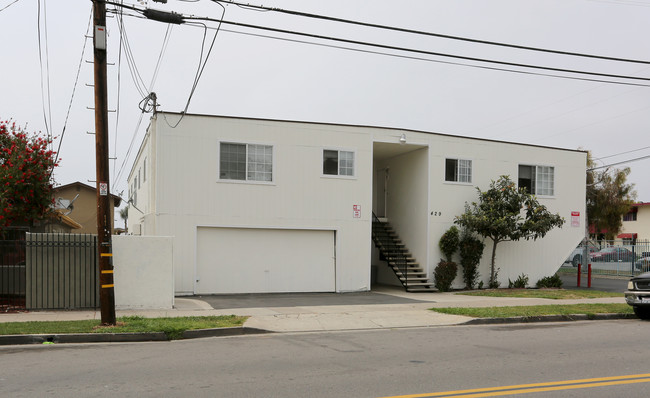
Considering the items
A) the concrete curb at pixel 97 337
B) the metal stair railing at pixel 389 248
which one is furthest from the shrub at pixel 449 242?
the concrete curb at pixel 97 337

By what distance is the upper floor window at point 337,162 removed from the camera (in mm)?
19391

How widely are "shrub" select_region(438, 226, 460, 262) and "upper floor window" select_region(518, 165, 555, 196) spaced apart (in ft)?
12.7

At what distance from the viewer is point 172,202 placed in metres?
17.5

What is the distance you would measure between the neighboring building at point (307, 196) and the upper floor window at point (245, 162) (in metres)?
0.03

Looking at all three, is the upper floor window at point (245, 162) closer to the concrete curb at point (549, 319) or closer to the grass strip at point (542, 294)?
the grass strip at point (542, 294)

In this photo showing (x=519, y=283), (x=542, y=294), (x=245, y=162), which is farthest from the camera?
(x=519, y=283)

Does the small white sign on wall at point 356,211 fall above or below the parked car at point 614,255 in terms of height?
above

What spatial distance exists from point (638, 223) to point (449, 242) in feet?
125

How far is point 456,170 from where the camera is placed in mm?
21188

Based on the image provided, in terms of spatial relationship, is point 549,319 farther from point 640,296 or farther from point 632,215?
point 632,215

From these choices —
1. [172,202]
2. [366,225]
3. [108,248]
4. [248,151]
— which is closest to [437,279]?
[366,225]

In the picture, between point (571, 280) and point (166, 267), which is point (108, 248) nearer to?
point (166, 267)

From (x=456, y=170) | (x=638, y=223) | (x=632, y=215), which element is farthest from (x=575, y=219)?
(x=632, y=215)

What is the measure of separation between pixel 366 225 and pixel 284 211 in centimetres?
303
